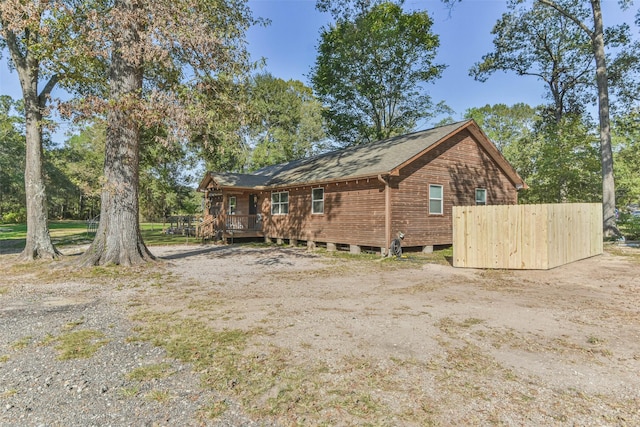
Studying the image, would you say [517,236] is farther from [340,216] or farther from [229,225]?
[229,225]

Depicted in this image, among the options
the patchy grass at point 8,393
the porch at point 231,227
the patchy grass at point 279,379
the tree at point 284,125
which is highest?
the tree at point 284,125

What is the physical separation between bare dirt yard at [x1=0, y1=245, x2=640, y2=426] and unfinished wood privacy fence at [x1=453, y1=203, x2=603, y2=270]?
1459 mm

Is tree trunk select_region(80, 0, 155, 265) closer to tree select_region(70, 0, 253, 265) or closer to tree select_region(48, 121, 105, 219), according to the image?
tree select_region(70, 0, 253, 265)

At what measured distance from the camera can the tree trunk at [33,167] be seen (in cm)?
1105

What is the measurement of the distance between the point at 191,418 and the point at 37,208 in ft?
39.1

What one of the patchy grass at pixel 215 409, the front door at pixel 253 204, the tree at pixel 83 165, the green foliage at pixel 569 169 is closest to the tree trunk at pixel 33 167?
the front door at pixel 253 204

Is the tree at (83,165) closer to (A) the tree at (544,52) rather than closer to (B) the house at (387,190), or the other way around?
(B) the house at (387,190)

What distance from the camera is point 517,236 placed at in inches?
380

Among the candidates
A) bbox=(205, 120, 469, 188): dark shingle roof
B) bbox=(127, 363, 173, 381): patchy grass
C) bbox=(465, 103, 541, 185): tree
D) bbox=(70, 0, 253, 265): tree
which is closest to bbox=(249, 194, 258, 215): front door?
bbox=(205, 120, 469, 188): dark shingle roof

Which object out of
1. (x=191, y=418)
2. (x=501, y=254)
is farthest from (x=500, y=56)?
(x=191, y=418)

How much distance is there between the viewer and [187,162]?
34.8 m

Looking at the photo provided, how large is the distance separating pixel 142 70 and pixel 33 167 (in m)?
4.80

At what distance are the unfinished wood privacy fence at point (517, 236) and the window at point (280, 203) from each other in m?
9.79

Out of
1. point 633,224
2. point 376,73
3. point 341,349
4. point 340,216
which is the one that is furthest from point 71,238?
point 633,224
